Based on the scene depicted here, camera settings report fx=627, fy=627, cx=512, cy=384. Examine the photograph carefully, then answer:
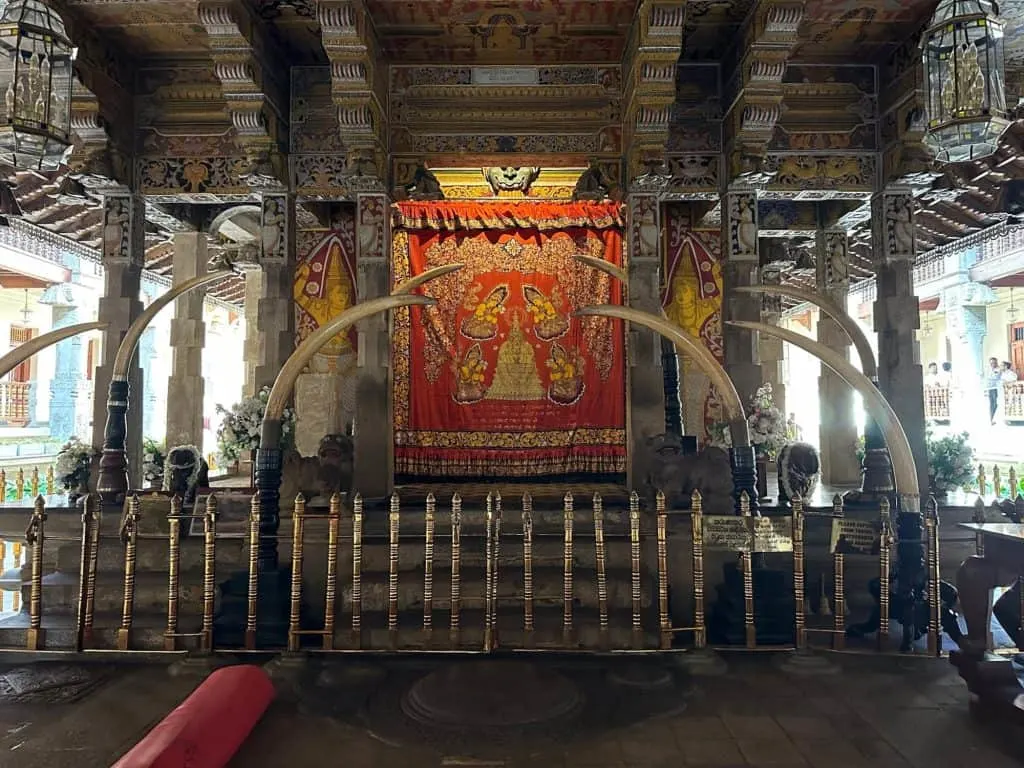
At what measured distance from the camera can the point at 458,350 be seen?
7.57 metres

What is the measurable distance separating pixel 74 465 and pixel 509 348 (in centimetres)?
479

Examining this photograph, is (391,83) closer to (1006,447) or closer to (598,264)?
(598,264)

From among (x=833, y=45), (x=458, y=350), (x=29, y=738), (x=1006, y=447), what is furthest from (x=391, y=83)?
(x=1006, y=447)

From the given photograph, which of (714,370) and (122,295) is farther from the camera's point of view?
(122,295)

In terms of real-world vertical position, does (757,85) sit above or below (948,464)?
above

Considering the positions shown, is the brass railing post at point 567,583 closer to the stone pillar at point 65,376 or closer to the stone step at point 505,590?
the stone step at point 505,590

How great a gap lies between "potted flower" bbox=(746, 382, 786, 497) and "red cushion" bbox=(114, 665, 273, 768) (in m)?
5.65

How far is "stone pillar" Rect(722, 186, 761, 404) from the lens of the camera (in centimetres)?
696

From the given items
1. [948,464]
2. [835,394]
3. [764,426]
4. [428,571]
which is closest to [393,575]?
[428,571]

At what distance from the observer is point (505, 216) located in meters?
7.66

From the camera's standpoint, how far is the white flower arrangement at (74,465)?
6457 millimetres

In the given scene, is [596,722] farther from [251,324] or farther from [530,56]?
[251,324]

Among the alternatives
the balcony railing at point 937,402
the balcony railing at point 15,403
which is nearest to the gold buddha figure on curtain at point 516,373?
the balcony railing at point 937,402

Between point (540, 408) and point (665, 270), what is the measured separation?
250cm
